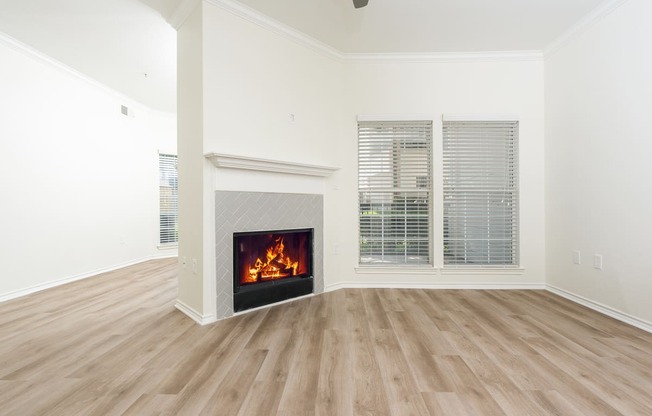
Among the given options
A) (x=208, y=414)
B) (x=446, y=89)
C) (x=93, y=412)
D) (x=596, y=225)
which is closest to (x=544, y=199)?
(x=596, y=225)

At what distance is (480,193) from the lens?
371 cm

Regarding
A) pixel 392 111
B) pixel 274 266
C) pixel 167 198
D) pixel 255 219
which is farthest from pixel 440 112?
pixel 167 198

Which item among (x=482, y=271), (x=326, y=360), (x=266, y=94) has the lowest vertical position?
(x=326, y=360)

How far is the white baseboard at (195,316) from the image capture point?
2.57 metres

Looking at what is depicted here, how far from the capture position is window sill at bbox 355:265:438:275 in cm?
373

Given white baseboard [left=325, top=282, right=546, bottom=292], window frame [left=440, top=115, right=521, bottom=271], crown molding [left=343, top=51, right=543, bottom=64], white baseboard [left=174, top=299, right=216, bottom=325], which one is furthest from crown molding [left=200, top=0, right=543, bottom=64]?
→ white baseboard [left=174, top=299, right=216, bottom=325]

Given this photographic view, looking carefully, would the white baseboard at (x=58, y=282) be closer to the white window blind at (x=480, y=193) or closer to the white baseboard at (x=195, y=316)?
the white baseboard at (x=195, y=316)

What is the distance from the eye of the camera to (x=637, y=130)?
254 centimetres

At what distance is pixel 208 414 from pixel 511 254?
12.3 ft

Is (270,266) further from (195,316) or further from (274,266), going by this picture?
(195,316)

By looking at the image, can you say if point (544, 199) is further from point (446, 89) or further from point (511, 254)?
point (446, 89)

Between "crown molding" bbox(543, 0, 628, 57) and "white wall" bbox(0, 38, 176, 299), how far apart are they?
6198 millimetres

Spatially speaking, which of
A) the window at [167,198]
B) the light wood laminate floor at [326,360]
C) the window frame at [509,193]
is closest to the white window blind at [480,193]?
the window frame at [509,193]

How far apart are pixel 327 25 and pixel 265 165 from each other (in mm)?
1662
